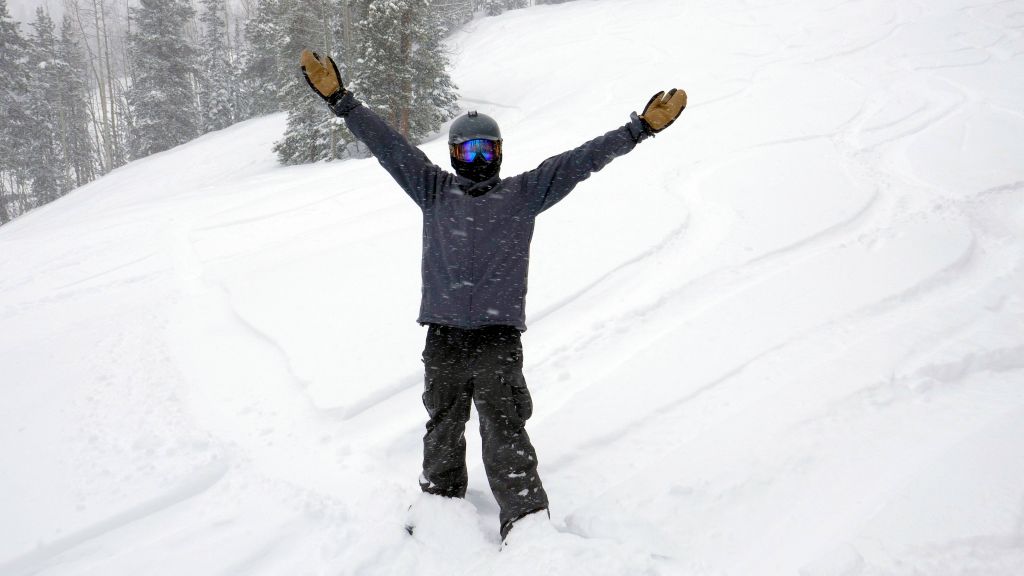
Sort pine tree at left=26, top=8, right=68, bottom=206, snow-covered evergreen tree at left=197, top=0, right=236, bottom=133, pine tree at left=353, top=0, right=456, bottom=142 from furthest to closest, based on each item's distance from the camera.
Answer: snow-covered evergreen tree at left=197, top=0, right=236, bottom=133 → pine tree at left=26, top=8, right=68, bottom=206 → pine tree at left=353, top=0, right=456, bottom=142

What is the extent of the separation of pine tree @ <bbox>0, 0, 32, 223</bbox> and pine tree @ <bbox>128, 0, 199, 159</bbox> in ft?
17.3

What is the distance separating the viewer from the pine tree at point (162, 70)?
2988 cm

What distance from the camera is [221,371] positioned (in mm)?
4391

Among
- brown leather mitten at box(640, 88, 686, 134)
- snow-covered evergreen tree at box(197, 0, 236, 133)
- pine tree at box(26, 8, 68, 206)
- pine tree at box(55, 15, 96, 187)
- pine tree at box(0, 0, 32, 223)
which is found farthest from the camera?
snow-covered evergreen tree at box(197, 0, 236, 133)

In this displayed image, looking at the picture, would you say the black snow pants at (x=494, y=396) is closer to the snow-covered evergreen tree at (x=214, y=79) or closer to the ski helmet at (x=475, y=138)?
the ski helmet at (x=475, y=138)

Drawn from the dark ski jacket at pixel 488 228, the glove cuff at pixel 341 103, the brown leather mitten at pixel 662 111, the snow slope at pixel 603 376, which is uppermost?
the glove cuff at pixel 341 103

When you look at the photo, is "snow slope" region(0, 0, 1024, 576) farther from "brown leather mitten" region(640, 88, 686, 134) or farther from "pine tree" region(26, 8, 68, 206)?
"pine tree" region(26, 8, 68, 206)

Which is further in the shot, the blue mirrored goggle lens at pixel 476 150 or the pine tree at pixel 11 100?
the pine tree at pixel 11 100

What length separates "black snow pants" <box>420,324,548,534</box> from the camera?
254cm

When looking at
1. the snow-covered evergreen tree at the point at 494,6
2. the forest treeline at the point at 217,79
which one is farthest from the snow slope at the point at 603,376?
the snow-covered evergreen tree at the point at 494,6

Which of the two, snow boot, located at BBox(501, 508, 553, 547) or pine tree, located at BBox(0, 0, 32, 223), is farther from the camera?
pine tree, located at BBox(0, 0, 32, 223)

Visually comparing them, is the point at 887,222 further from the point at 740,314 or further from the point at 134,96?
the point at 134,96

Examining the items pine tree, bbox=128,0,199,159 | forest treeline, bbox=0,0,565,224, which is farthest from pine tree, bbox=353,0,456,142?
pine tree, bbox=128,0,199,159

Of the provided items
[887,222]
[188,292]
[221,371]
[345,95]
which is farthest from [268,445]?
[887,222]
